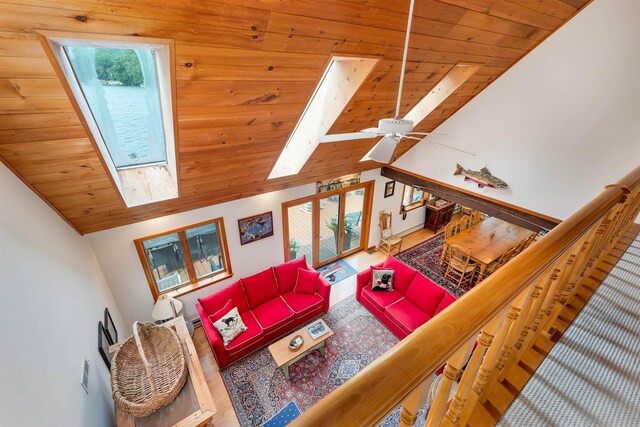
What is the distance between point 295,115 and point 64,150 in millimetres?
1881

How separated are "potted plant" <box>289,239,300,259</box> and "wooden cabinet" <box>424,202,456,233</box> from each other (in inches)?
158

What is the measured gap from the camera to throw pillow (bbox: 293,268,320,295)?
5062mm

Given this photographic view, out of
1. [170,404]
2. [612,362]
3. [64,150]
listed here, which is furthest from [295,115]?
[170,404]

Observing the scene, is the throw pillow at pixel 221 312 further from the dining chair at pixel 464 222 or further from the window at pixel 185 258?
the dining chair at pixel 464 222

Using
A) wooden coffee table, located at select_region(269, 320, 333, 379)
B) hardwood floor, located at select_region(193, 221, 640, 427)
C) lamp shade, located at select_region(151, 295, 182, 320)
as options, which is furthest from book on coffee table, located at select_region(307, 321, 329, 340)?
lamp shade, located at select_region(151, 295, 182, 320)

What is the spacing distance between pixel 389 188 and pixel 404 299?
289cm

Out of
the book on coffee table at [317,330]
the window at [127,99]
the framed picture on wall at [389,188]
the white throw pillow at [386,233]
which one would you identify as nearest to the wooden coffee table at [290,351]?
the book on coffee table at [317,330]

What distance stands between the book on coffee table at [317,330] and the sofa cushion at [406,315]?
3.86 ft

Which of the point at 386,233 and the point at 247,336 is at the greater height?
the point at 386,233

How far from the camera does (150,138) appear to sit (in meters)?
2.98

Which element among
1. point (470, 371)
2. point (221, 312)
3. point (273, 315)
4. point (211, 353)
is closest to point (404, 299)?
point (273, 315)

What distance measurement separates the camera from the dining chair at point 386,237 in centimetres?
686

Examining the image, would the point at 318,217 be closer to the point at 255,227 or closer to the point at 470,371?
the point at 255,227

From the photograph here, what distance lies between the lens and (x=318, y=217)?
603 cm
